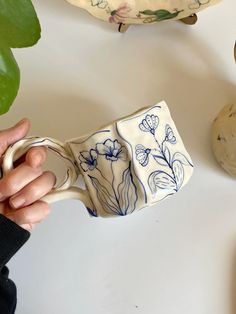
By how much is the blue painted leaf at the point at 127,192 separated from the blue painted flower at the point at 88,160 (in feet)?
0.10

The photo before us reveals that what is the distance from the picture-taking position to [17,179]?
0.43 metres

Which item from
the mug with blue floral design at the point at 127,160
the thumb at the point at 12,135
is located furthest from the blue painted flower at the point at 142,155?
the thumb at the point at 12,135

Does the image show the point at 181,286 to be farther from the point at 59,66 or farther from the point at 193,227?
the point at 59,66

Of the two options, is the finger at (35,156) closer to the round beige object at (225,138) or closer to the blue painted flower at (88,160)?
the blue painted flower at (88,160)

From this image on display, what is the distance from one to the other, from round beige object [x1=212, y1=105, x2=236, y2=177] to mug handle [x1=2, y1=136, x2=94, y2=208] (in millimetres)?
152

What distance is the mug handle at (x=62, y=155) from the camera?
1.44 ft

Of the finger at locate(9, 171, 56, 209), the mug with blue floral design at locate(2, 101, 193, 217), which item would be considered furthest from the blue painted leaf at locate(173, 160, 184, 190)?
the finger at locate(9, 171, 56, 209)

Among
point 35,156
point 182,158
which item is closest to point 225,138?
point 182,158

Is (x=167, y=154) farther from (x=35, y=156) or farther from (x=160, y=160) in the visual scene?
(x=35, y=156)

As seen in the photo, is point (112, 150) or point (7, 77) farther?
point (112, 150)

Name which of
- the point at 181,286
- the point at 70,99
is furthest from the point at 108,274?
the point at 70,99

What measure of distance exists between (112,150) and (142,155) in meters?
0.03

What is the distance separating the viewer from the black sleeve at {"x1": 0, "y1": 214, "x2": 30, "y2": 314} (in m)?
0.42

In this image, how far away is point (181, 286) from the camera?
51 centimetres
